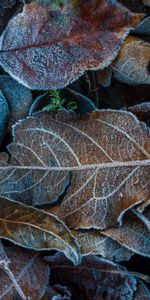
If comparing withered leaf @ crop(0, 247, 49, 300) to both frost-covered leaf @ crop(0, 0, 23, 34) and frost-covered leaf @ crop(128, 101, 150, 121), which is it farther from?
frost-covered leaf @ crop(0, 0, 23, 34)

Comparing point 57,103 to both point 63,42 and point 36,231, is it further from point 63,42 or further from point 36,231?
point 36,231

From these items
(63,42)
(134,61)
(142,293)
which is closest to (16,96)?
(63,42)

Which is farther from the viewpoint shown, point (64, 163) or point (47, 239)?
point (64, 163)

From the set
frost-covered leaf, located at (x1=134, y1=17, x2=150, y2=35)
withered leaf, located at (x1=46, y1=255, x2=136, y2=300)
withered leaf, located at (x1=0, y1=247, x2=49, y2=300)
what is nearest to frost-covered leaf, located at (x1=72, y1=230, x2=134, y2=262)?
withered leaf, located at (x1=46, y1=255, x2=136, y2=300)

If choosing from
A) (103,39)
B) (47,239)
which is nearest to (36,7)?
(103,39)

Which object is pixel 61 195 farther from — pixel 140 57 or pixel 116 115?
pixel 140 57

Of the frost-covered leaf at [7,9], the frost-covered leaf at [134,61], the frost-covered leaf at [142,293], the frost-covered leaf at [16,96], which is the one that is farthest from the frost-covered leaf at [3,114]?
the frost-covered leaf at [142,293]
